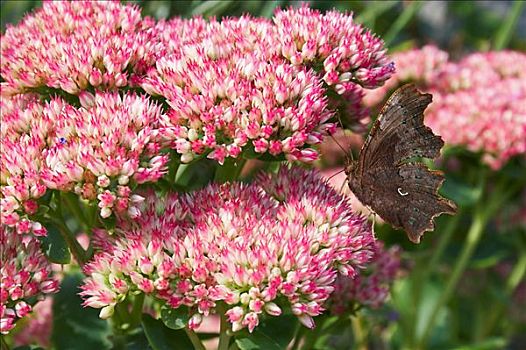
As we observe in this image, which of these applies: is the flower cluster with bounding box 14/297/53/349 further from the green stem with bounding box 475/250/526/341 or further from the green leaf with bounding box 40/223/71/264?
the green stem with bounding box 475/250/526/341

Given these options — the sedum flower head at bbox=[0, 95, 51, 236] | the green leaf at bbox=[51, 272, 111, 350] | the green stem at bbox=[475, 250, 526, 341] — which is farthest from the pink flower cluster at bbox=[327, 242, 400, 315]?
the green stem at bbox=[475, 250, 526, 341]

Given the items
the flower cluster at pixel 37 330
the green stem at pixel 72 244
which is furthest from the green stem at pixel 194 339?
the flower cluster at pixel 37 330

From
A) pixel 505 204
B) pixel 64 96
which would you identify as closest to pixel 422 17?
pixel 505 204

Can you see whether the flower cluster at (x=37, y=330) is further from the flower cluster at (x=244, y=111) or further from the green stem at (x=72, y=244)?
the flower cluster at (x=244, y=111)

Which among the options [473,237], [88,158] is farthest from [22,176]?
[473,237]

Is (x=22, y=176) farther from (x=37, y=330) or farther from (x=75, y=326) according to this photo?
(x=37, y=330)
